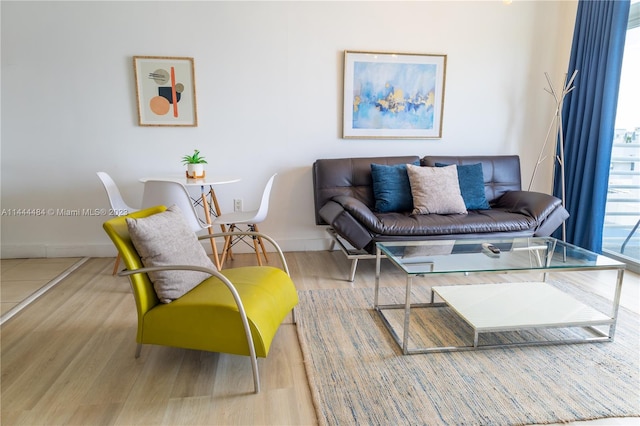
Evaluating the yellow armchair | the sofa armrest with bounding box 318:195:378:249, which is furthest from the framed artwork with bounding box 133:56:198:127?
the yellow armchair

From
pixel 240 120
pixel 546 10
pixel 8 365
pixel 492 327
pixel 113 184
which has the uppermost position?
pixel 546 10

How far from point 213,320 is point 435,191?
2.19 metres

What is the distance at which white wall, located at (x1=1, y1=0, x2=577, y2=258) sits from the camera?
3.26m

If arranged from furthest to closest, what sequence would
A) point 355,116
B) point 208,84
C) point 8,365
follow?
point 355,116
point 208,84
point 8,365

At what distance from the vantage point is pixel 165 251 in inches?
71.6

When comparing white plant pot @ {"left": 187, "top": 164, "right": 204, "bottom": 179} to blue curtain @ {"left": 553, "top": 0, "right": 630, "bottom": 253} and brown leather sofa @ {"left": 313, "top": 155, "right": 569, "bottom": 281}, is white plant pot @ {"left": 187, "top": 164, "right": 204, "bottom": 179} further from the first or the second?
blue curtain @ {"left": 553, "top": 0, "right": 630, "bottom": 253}

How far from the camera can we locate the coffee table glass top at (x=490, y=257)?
6.63 feet

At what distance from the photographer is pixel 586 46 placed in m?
3.49

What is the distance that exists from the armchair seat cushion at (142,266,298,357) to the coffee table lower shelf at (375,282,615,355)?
711 millimetres

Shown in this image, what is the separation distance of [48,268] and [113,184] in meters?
0.87

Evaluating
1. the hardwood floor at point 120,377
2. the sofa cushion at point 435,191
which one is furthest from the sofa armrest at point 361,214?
the hardwood floor at point 120,377

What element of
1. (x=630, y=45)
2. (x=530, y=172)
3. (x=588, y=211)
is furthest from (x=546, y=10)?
(x=588, y=211)

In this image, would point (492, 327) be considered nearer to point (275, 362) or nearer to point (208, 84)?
point (275, 362)

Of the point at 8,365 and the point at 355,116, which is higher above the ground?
the point at 355,116
